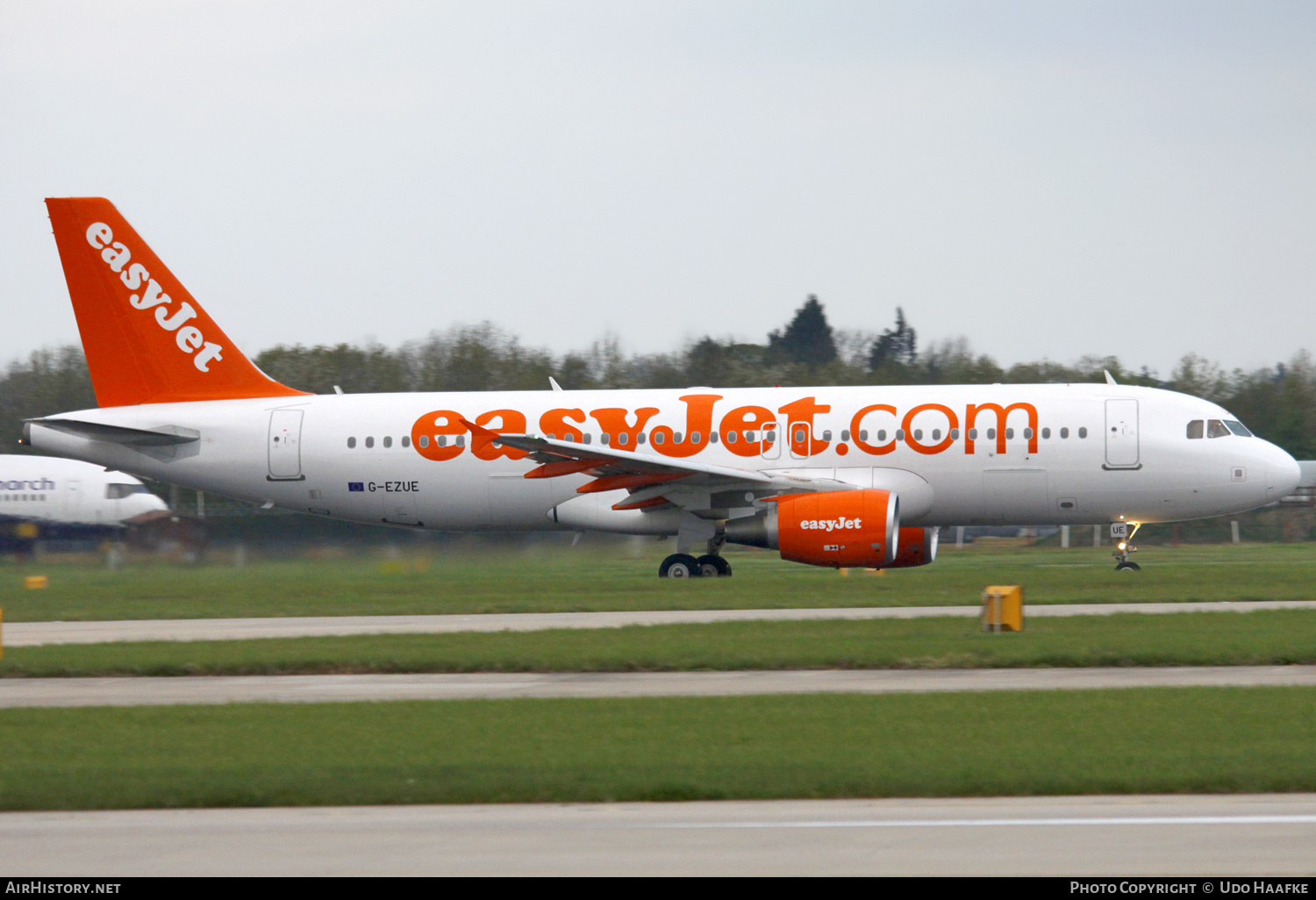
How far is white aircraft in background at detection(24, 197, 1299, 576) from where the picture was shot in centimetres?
2828

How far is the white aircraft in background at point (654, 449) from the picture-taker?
28.3 meters

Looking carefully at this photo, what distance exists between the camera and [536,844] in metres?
7.88

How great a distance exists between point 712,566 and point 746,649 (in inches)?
497

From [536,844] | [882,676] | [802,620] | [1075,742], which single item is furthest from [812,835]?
[802,620]

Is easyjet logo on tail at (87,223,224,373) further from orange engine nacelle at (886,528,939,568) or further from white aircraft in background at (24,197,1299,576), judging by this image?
orange engine nacelle at (886,528,939,568)

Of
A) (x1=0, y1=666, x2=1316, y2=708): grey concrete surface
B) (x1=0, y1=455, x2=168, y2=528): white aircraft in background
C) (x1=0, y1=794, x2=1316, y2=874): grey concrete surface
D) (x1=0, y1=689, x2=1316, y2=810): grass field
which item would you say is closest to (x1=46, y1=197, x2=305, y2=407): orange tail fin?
(x1=0, y1=666, x2=1316, y2=708): grey concrete surface

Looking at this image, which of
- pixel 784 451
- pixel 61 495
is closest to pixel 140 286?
pixel 784 451

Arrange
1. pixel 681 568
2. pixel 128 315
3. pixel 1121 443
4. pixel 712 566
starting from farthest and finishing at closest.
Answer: pixel 128 315 → pixel 712 566 → pixel 681 568 → pixel 1121 443

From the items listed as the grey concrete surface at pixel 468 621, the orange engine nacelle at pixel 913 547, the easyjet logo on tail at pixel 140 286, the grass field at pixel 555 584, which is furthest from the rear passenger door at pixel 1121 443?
the easyjet logo on tail at pixel 140 286

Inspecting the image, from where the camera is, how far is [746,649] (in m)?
16.5

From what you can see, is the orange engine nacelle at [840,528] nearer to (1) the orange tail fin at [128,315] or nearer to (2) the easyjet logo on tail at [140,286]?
(1) the orange tail fin at [128,315]

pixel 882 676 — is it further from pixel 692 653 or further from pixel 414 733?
pixel 414 733

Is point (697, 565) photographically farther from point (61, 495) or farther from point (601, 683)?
point (61, 495)

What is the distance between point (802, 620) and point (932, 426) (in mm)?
9844
